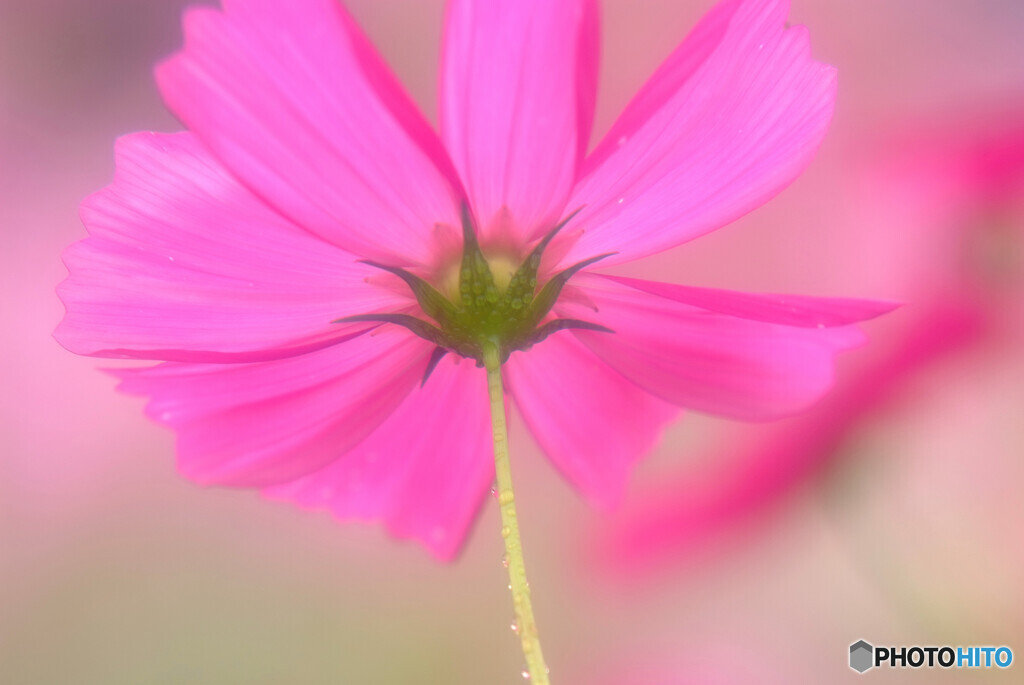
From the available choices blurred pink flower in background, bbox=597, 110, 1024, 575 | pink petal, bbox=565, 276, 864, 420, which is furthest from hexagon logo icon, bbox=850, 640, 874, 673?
pink petal, bbox=565, 276, 864, 420

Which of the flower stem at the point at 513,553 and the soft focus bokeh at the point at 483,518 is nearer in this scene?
the flower stem at the point at 513,553

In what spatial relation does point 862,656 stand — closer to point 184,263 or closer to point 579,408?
point 579,408

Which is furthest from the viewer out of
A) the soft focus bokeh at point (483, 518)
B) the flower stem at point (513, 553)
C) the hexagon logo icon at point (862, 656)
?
the soft focus bokeh at point (483, 518)

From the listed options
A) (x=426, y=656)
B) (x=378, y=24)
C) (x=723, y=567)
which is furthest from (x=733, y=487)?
(x=378, y=24)

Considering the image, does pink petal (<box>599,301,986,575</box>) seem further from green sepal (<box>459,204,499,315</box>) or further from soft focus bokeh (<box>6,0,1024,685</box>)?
green sepal (<box>459,204,499,315</box>)

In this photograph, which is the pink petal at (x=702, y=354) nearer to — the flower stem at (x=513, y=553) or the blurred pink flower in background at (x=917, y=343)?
the flower stem at (x=513, y=553)

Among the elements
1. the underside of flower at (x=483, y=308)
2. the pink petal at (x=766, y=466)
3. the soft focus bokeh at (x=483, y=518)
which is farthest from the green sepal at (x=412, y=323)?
the soft focus bokeh at (x=483, y=518)
